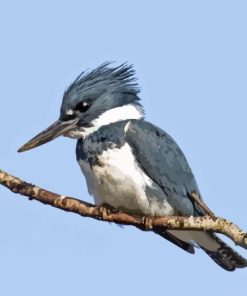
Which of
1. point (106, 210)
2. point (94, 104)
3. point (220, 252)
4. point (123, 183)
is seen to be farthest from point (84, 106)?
point (220, 252)

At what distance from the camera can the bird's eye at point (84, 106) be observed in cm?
557

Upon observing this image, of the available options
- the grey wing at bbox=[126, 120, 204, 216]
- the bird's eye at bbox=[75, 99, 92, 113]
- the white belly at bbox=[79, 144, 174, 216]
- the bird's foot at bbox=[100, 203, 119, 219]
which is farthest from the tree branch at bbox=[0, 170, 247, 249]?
the bird's eye at bbox=[75, 99, 92, 113]

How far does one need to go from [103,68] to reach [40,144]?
728 mm

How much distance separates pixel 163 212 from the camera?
17.1ft

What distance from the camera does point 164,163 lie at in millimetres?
5324

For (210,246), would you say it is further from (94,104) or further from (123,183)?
(94,104)

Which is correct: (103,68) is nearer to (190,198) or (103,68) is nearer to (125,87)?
(125,87)

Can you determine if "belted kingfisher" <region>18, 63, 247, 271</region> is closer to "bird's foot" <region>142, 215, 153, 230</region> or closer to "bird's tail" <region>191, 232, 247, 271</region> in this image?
"bird's tail" <region>191, 232, 247, 271</region>

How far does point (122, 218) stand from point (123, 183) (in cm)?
47

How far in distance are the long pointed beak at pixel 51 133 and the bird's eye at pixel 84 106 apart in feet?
0.30

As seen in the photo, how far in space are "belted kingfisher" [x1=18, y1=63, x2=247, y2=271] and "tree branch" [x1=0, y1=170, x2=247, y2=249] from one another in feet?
0.97

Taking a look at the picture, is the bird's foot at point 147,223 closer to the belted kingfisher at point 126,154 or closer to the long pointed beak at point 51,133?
the belted kingfisher at point 126,154

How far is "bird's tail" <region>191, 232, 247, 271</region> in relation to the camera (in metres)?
5.25

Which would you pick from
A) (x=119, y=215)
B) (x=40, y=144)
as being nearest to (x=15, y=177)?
(x=119, y=215)
